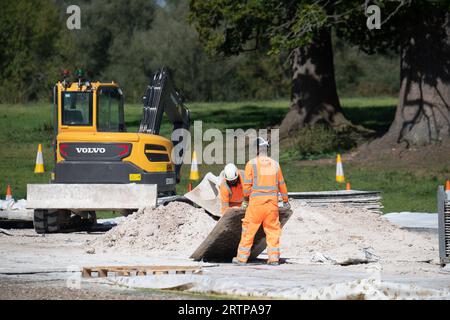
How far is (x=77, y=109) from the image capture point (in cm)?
2002

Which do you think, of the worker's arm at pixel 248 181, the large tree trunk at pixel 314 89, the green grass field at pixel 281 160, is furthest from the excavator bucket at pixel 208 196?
the large tree trunk at pixel 314 89

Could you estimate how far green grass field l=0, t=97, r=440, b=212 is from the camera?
2688 cm

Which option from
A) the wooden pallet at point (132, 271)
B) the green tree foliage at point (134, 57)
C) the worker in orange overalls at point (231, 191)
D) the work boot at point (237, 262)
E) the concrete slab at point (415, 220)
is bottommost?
the concrete slab at point (415, 220)

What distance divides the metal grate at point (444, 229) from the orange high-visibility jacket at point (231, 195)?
2889mm

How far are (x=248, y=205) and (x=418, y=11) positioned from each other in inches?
704

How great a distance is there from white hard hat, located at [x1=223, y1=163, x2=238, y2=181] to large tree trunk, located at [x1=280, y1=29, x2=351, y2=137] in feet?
69.6

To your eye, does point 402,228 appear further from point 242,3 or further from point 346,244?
point 242,3

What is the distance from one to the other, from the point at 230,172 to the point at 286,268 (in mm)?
1796

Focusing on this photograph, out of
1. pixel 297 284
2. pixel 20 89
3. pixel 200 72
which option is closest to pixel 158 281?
pixel 297 284

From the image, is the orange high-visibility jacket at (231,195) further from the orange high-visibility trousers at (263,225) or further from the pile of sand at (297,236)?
the orange high-visibility trousers at (263,225)

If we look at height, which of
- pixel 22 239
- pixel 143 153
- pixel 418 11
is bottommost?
pixel 22 239

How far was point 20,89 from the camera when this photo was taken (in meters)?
62.5

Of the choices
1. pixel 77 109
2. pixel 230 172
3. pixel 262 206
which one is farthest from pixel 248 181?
pixel 77 109

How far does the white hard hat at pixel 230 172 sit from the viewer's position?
592 inches
